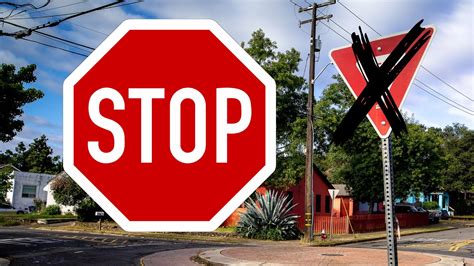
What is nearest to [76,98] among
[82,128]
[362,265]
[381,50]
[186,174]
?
[82,128]

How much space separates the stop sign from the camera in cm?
156

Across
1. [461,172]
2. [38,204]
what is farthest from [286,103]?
[461,172]

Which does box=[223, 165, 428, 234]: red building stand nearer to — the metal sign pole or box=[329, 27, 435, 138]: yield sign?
the metal sign pole

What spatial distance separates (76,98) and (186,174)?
46cm

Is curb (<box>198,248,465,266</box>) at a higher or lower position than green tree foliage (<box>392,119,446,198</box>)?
lower

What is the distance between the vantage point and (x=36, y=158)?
2813 inches

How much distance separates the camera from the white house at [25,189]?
1966 inches

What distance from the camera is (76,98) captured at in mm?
1584

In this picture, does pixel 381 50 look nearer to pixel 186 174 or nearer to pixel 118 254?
pixel 186 174

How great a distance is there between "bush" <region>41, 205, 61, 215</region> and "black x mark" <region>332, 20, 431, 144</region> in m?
45.9

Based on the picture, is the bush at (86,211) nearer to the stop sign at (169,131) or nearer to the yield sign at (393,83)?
the yield sign at (393,83)

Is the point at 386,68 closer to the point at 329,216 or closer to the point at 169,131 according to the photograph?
the point at 169,131

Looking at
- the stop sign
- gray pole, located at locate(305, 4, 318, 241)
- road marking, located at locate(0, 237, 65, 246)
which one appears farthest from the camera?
gray pole, located at locate(305, 4, 318, 241)

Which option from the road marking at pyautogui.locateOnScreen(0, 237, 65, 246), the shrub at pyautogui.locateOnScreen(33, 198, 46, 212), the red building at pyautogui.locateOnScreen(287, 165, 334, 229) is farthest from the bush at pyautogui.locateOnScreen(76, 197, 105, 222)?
the shrub at pyautogui.locateOnScreen(33, 198, 46, 212)
